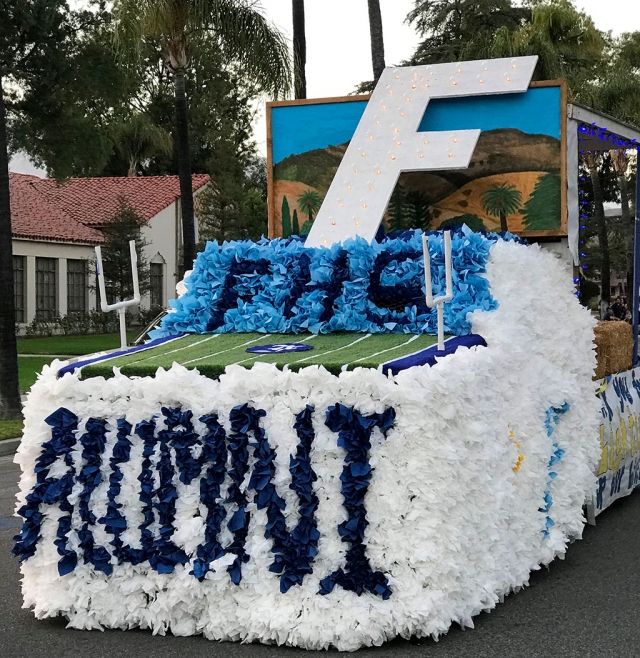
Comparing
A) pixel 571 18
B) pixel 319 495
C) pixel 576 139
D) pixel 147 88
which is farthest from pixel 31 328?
pixel 319 495

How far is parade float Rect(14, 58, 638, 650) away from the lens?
13.8ft

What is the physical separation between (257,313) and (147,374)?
116 centimetres

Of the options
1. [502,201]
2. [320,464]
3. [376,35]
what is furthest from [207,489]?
[376,35]

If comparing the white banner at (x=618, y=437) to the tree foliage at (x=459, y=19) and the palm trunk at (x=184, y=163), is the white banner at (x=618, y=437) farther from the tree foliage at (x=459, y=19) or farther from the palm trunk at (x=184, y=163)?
the tree foliage at (x=459, y=19)

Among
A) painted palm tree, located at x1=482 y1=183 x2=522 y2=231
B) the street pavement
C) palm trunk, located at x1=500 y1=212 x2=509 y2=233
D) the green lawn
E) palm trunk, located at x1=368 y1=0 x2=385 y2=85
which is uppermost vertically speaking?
palm trunk, located at x1=368 y1=0 x2=385 y2=85

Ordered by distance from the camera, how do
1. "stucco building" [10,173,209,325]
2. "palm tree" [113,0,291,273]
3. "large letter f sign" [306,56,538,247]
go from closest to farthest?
"large letter f sign" [306,56,538,247] < "palm tree" [113,0,291,273] < "stucco building" [10,173,209,325]

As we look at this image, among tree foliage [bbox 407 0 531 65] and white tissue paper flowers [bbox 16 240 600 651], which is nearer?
white tissue paper flowers [bbox 16 240 600 651]

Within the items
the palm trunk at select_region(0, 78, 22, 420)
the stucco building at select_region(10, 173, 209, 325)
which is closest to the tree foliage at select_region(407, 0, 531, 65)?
the stucco building at select_region(10, 173, 209, 325)

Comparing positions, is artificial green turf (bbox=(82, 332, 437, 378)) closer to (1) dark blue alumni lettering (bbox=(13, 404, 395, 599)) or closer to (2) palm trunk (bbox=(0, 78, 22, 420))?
(1) dark blue alumni lettering (bbox=(13, 404, 395, 599))

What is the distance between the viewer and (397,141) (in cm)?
739

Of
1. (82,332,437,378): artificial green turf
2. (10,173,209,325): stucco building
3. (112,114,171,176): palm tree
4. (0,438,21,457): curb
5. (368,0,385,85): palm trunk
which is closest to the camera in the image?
(82,332,437,378): artificial green turf

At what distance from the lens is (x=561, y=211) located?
722cm

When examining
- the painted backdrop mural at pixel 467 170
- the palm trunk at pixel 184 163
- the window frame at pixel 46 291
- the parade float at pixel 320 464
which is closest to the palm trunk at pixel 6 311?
the palm trunk at pixel 184 163

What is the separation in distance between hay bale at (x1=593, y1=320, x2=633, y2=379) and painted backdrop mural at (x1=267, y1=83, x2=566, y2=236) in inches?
32.3
